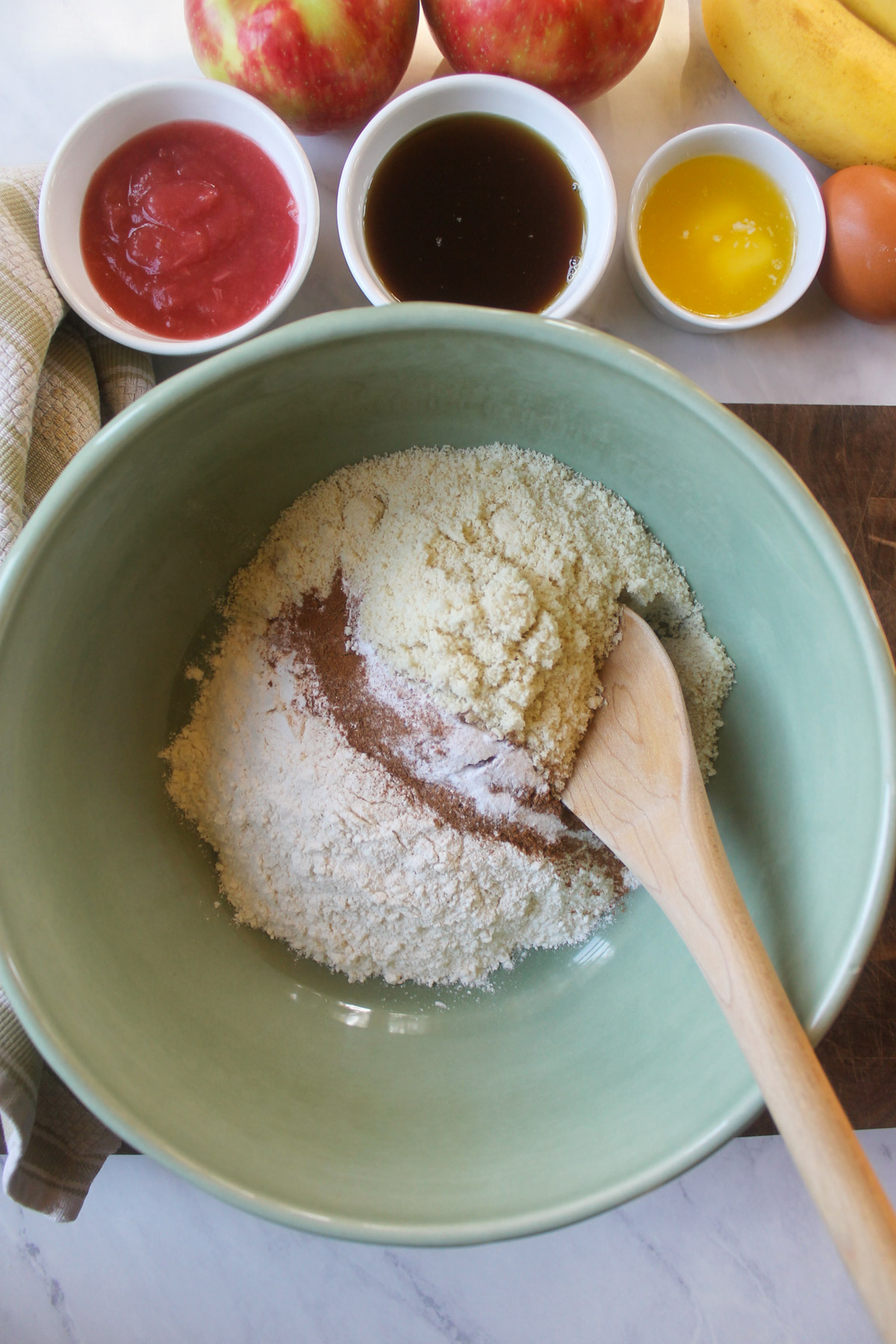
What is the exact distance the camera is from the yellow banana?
3.21ft

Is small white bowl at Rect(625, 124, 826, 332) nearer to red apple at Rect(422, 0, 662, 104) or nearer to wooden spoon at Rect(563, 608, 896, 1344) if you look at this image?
red apple at Rect(422, 0, 662, 104)

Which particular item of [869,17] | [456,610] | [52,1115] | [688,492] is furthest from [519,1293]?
[869,17]

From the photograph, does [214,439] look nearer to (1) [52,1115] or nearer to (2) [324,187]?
(2) [324,187]

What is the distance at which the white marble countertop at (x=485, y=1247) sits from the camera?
1049 mm

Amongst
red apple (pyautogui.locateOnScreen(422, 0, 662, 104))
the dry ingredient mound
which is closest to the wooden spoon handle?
the dry ingredient mound

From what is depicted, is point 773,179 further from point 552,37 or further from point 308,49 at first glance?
point 308,49

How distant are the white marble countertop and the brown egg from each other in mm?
64

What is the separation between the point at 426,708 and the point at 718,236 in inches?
27.4

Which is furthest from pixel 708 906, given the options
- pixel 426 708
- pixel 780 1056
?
pixel 426 708

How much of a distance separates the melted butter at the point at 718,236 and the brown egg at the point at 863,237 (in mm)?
52

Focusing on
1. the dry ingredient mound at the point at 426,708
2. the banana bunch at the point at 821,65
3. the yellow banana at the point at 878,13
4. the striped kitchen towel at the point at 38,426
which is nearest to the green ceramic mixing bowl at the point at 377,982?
the dry ingredient mound at the point at 426,708

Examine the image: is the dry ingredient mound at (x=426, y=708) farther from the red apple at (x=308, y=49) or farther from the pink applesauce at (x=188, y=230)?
the red apple at (x=308, y=49)

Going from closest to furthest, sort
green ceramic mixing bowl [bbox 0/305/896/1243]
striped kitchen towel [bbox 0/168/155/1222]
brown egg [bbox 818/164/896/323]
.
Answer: green ceramic mixing bowl [bbox 0/305/896/1243]
striped kitchen towel [bbox 0/168/155/1222]
brown egg [bbox 818/164/896/323]

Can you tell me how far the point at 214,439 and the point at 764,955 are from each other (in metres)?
0.69
